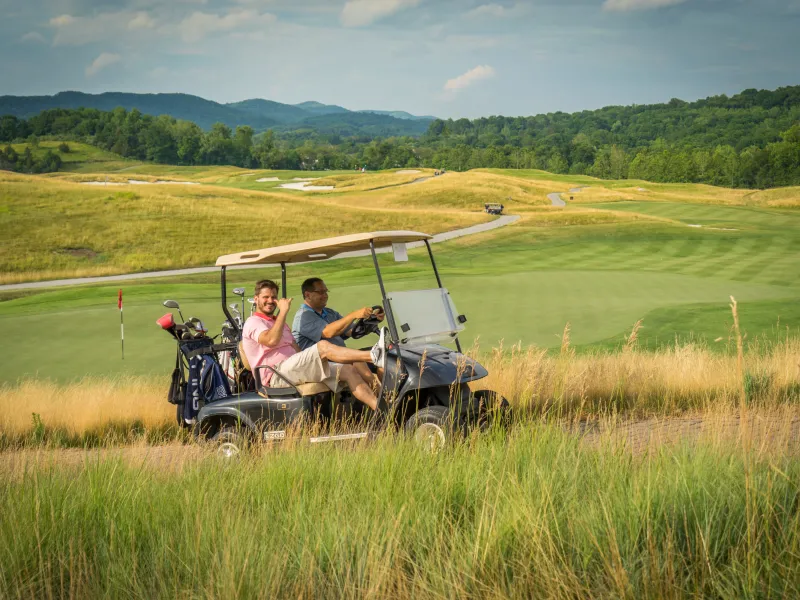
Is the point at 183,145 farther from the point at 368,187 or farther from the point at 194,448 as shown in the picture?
the point at 194,448

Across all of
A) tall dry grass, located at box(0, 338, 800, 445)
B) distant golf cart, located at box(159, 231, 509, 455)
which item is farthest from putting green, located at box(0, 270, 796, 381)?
distant golf cart, located at box(159, 231, 509, 455)

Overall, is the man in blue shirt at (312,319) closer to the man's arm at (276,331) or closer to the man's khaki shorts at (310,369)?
the man's arm at (276,331)

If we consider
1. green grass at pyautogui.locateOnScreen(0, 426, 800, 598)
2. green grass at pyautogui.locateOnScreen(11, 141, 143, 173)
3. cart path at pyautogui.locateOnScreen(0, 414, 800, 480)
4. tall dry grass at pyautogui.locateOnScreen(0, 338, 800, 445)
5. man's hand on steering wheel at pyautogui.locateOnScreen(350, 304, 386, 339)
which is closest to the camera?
green grass at pyautogui.locateOnScreen(0, 426, 800, 598)

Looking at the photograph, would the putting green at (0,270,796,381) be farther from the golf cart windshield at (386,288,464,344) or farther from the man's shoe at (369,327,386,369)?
the man's shoe at (369,327,386,369)

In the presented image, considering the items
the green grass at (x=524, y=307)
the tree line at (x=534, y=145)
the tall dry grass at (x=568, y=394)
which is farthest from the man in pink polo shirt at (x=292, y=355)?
the tree line at (x=534, y=145)

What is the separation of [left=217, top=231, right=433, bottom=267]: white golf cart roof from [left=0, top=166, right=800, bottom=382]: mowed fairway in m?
3.77

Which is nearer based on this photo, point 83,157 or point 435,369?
point 435,369

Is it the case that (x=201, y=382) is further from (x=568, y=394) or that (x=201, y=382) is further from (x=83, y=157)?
(x=83, y=157)

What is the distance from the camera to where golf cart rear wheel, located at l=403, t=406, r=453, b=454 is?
5418 millimetres

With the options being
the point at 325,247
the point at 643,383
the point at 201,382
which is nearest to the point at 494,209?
the point at 643,383

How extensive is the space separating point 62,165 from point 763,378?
99144mm

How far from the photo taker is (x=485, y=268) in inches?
992

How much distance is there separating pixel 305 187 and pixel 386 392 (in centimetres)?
7144

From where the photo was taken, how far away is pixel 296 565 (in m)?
3.52
